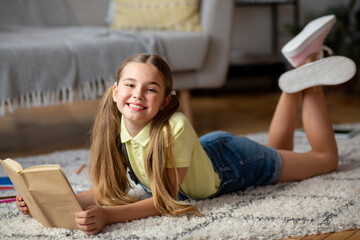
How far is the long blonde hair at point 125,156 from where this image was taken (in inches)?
42.7

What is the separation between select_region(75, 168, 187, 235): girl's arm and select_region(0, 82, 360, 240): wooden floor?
83 centimetres

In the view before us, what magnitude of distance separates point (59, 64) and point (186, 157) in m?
0.94

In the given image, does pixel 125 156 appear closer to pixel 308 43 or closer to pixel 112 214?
pixel 112 214

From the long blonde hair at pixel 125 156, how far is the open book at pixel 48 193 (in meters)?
0.16

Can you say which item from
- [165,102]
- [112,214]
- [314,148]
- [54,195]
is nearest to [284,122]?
[314,148]

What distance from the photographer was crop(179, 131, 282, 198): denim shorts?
1239 millimetres

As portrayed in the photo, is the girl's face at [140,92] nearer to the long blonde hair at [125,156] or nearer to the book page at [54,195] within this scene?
the long blonde hair at [125,156]

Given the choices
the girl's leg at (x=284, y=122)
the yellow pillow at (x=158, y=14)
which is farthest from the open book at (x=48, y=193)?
the yellow pillow at (x=158, y=14)

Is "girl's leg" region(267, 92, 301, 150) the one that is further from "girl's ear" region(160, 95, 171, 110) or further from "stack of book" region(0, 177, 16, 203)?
"stack of book" region(0, 177, 16, 203)

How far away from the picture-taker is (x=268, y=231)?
3.29 feet

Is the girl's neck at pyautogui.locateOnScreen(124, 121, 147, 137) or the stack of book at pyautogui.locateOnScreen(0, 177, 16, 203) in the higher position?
the girl's neck at pyautogui.locateOnScreen(124, 121, 147, 137)

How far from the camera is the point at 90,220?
0.99m

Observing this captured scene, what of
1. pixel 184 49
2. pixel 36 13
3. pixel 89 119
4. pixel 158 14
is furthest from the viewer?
pixel 89 119

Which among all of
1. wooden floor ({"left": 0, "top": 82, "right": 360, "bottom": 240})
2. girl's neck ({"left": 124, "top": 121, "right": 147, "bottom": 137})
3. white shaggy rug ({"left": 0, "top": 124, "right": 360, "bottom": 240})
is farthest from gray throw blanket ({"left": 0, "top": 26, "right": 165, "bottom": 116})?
girl's neck ({"left": 124, "top": 121, "right": 147, "bottom": 137})
